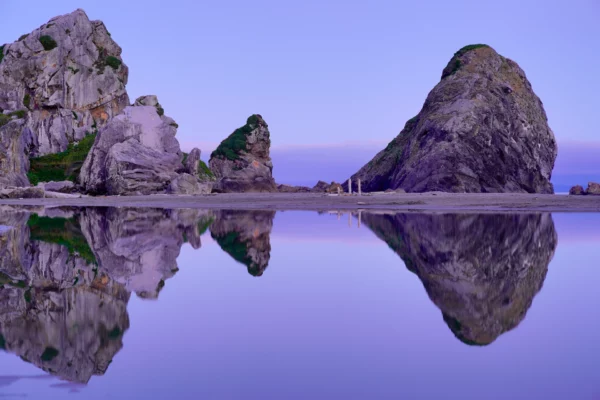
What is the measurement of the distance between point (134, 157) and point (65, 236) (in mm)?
32014

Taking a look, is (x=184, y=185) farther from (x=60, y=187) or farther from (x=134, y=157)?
(x=60, y=187)

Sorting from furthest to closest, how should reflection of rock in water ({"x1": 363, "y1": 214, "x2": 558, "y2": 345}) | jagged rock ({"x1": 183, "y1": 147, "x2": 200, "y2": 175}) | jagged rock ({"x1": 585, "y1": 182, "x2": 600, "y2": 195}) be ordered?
jagged rock ({"x1": 183, "y1": 147, "x2": 200, "y2": 175}) → jagged rock ({"x1": 585, "y1": 182, "x2": 600, "y2": 195}) → reflection of rock in water ({"x1": 363, "y1": 214, "x2": 558, "y2": 345})

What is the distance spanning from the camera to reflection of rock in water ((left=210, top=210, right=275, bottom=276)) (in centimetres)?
1138

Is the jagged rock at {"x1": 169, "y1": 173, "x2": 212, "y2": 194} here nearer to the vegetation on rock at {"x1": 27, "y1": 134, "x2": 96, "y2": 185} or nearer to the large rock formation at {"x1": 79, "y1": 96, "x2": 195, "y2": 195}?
the large rock formation at {"x1": 79, "y1": 96, "x2": 195, "y2": 195}

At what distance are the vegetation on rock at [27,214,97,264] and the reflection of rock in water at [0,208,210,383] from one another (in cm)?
2

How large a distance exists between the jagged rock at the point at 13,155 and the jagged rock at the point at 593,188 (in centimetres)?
3845

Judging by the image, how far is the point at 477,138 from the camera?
151ft

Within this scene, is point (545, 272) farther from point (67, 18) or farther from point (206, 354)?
point (67, 18)

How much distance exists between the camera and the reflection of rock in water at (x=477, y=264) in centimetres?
663

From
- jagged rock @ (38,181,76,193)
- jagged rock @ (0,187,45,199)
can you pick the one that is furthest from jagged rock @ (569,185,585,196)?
jagged rock @ (38,181,76,193)

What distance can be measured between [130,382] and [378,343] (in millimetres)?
2041

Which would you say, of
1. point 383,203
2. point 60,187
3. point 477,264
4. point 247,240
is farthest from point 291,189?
point 477,264

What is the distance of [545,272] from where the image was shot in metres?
9.85

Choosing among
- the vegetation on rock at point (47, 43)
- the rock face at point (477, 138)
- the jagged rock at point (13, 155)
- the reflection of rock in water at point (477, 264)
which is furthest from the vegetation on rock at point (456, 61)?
the vegetation on rock at point (47, 43)
